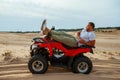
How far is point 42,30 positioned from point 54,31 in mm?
365

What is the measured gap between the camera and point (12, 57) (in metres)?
13.7

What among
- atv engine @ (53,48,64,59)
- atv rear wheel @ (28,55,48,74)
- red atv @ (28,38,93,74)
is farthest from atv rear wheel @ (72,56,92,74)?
atv rear wheel @ (28,55,48,74)

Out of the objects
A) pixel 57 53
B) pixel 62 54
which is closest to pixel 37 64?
pixel 57 53

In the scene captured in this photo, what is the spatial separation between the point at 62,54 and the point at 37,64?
0.88 m

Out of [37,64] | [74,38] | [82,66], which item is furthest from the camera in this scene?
[74,38]

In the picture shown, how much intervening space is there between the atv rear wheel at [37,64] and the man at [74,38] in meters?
0.78

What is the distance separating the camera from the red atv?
428 inches

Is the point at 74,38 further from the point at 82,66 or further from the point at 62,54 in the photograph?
the point at 82,66

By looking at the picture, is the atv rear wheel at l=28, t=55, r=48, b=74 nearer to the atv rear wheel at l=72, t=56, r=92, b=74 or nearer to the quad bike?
the quad bike

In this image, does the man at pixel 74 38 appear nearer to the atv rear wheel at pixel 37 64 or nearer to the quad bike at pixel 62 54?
the quad bike at pixel 62 54

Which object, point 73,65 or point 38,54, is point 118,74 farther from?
point 38,54

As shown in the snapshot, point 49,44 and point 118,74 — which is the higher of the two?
point 49,44

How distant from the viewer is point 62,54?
11086mm

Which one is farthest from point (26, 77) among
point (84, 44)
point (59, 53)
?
point (84, 44)
